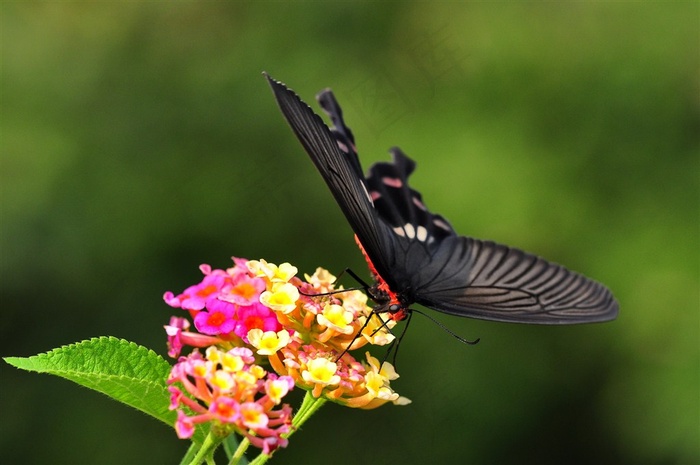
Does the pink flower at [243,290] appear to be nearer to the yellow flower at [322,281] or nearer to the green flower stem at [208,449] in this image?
the yellow flower at [322,281]

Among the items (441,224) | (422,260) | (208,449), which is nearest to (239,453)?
(208,449)

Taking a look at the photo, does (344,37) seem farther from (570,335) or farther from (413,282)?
(413,282)

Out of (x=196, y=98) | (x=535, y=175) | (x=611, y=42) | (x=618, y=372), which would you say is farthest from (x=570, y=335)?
(x=196, y=98)

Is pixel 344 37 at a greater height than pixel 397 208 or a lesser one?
greater

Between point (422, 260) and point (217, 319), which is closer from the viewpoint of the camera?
point (217, 319)

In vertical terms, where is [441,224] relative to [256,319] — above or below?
above

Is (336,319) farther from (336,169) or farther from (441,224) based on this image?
(441,224)

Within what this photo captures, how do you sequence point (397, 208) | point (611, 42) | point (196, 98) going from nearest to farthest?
point (397, 208), point (196, 98), point (611, 42)
